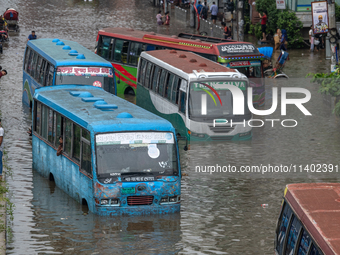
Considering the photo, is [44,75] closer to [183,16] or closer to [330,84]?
[330,84]

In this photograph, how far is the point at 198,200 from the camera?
1584 cm

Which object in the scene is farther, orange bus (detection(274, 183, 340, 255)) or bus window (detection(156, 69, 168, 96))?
bus window (detection(156, 69, 168, 96))

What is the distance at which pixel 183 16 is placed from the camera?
182 ft

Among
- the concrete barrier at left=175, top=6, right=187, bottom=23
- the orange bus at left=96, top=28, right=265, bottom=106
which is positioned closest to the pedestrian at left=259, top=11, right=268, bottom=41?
the orange bus at left=96, top=28, right=265, bottom=106

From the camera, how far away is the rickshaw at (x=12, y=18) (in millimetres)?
45312

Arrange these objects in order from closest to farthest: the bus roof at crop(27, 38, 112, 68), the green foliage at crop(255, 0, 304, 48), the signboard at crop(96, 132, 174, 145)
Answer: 1. the signboard at crop(96, 132, 174, 145)
2. the bus roof at crop(27, 38, 112, 68)
3. the green foliage at crop(255, 0, 304, 48)

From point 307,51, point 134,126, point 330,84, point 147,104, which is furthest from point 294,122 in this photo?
point 307,51

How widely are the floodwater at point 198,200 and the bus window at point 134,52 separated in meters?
4.86

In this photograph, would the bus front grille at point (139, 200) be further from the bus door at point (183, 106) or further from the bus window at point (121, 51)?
the bus window at point (121, 51)

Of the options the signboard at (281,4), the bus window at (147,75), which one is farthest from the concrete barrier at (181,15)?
the bus window at (147,75)

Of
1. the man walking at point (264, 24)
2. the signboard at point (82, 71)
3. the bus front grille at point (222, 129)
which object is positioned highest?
the man walking at point (264, 24)

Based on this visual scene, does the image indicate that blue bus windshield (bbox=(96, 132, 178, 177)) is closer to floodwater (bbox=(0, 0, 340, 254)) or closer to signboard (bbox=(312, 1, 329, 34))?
floodwater (bbox=(0, 0, 340, 254))

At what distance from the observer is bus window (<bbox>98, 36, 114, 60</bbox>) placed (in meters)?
30.6

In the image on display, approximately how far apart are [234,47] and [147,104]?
3838 millimetres
